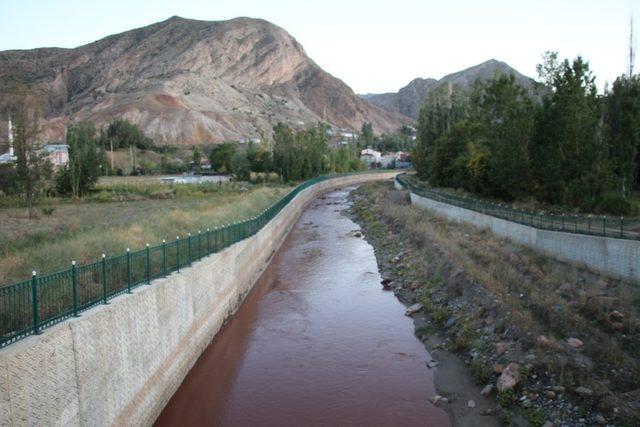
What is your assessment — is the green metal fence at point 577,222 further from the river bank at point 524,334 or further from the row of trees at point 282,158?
the row of trees at point 282,158

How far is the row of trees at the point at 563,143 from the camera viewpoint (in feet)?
108

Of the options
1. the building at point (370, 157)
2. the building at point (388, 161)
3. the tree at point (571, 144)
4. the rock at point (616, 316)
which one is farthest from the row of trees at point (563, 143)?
the building at point (370, 157)

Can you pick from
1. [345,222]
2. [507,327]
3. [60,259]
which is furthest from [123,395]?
[345,222]

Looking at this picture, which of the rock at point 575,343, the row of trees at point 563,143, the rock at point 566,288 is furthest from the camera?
the row of trees at point 563,143

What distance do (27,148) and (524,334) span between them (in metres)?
Result: 41.1

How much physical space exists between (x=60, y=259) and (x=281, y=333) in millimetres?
8497

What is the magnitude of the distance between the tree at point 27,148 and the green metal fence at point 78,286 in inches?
1207

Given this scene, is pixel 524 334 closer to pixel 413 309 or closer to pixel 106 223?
pixel 413 309

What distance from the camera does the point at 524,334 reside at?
647 inches

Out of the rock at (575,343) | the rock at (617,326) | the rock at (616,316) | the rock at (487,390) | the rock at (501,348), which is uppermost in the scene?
the rock at (616,316)

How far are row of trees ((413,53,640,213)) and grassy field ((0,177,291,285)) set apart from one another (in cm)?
1899

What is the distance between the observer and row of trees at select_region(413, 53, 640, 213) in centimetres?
3303

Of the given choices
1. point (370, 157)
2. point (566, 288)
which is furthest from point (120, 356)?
point (370, 157)

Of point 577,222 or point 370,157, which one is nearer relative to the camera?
point 577,222
